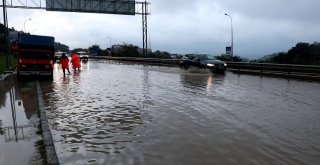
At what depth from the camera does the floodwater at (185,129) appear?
7188 millimetres

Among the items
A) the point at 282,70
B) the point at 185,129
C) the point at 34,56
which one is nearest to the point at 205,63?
the point at 282,70

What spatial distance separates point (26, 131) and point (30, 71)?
660 inches

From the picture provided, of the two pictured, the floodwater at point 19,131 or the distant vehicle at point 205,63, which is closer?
the floodwater at point 19,131

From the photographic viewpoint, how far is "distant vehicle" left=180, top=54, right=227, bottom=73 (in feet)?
107

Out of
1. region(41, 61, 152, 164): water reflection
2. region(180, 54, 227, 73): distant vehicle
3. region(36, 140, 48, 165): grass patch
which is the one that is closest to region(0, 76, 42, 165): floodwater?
region(36, 140, 48, 165): grass patch

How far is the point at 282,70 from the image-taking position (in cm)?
2970

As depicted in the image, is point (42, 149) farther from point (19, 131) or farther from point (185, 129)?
point (185, 129)

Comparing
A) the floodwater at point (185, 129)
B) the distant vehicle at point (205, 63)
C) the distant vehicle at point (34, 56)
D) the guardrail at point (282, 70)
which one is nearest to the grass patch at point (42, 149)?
the floodwater at point (185, 129)

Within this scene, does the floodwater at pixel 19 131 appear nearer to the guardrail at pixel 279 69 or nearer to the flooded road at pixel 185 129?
the flooded road at pixel 185 129

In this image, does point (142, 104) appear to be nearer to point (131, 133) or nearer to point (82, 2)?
point (131, 133)

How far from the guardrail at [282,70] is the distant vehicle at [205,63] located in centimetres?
216

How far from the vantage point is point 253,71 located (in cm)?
3238

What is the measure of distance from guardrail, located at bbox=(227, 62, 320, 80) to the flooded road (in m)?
11.6

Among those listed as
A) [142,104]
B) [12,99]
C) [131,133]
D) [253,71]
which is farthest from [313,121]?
[253,71]
